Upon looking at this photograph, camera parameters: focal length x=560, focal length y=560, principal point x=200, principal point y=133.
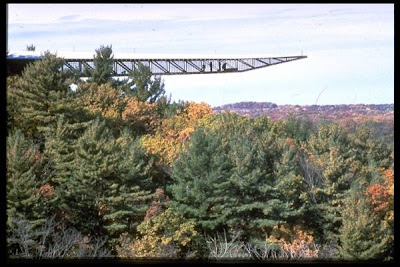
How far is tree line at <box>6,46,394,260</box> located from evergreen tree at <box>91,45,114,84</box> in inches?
0.8

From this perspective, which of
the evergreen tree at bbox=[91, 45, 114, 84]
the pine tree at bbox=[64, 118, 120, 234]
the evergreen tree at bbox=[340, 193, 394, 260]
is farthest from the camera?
the pine tree at bbox=[64, 118, 120, 234]

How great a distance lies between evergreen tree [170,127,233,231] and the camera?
23.2 ft

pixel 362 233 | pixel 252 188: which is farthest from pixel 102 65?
pixel 362 233

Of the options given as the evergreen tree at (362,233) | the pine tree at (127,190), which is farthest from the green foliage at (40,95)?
the evergreen tree at (362,233)

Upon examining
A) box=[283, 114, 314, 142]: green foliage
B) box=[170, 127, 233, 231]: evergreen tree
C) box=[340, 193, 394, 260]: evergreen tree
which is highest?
box=[283, 114, 314, 142]: green foliage

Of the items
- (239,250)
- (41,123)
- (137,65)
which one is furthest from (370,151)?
(41,123)

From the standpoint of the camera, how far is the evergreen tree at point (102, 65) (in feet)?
22.3

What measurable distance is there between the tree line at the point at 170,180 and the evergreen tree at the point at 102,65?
0.07 ft

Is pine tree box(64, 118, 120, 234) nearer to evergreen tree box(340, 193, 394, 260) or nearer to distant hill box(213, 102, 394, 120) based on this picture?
distant hill box(213, 102, 394, 120)

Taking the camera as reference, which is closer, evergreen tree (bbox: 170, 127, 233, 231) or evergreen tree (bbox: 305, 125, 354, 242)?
evergreen tree (bbox: 305, 125, 354, 242)

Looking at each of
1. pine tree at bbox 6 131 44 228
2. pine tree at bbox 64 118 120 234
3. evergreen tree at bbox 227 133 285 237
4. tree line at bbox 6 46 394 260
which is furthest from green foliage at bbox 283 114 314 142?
pine tree at bbox 6 131 44 228

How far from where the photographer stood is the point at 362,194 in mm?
6520

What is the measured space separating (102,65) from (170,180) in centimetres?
178

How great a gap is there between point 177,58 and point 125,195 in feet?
6.48
